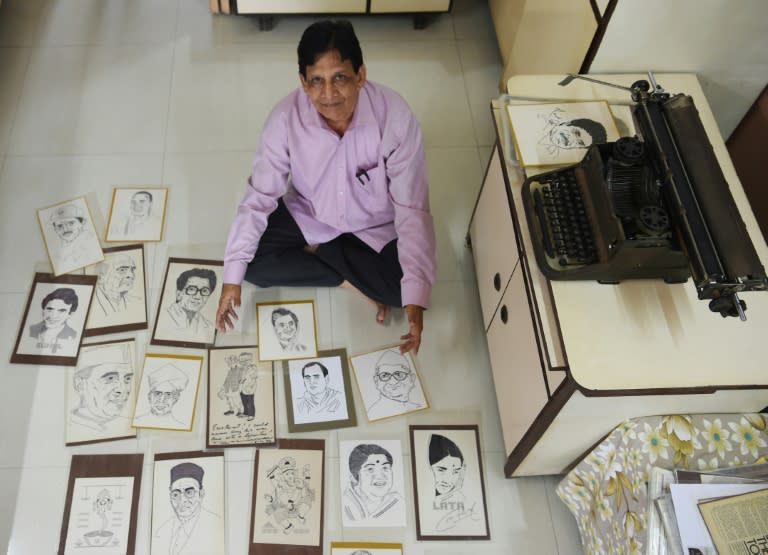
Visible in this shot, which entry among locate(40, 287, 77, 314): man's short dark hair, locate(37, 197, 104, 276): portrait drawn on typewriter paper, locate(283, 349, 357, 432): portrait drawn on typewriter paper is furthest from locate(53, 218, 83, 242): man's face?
locate(283, 349, 357, 432): portrait drawn on typewriter paper

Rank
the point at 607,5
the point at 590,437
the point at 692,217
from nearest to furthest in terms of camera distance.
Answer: the point at 692,217 < the point at 590,437 < the point at 607,5

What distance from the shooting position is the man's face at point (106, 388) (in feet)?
6.01

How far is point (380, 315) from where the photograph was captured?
78.7 inches

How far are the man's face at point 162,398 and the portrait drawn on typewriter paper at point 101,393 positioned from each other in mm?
64

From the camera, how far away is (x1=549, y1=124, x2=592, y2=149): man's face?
1.52 metres

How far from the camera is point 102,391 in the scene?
1858 mm

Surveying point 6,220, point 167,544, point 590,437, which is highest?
point 6,220

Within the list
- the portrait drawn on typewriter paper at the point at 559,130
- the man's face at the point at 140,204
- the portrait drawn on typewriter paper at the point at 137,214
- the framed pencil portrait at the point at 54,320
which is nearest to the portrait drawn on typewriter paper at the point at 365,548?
the framed pencil portrait at the point at 54,320

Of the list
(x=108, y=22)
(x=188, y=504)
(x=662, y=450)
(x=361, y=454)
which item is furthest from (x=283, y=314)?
(x=108, y=22)

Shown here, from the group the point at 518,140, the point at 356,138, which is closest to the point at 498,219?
the point at 518,140

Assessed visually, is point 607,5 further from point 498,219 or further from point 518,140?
point 498,219

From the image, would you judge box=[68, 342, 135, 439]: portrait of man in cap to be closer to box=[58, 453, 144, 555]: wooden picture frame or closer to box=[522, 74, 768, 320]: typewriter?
box=[58, 453, 144, 555]: wooden picture frame

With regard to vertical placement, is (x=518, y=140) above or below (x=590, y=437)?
above

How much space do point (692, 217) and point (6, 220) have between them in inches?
87.1
